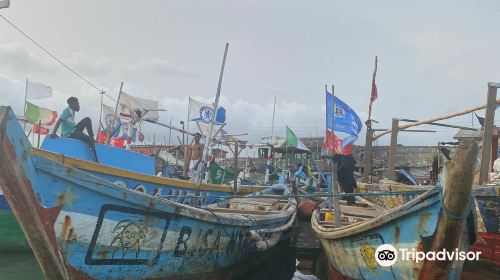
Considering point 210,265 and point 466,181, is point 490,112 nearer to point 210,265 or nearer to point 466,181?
point 466,181

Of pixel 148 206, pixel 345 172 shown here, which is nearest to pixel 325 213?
pixel 345 172

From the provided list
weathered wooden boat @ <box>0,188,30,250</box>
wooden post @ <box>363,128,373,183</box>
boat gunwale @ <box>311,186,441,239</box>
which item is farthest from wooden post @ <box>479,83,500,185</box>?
weathered wooden boat @ <box>0,188,30,250</box>

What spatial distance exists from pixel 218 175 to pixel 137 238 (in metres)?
10.8

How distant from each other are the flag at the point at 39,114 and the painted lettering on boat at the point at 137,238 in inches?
457

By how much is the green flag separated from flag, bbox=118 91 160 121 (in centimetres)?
280

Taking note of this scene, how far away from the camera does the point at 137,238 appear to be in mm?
5148

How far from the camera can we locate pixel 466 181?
411 cm

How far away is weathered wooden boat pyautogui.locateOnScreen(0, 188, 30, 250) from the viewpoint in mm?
8969

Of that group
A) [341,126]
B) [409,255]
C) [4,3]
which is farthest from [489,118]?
[4,3]

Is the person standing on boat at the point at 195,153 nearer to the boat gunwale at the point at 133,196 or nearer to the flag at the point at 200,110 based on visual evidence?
the flag at the point at 200,110

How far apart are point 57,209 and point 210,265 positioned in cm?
288

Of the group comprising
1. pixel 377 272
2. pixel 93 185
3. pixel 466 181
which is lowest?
pixel 377 272

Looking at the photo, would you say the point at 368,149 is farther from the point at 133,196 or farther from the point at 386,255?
the point at 133,196

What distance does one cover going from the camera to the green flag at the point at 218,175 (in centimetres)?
1568
